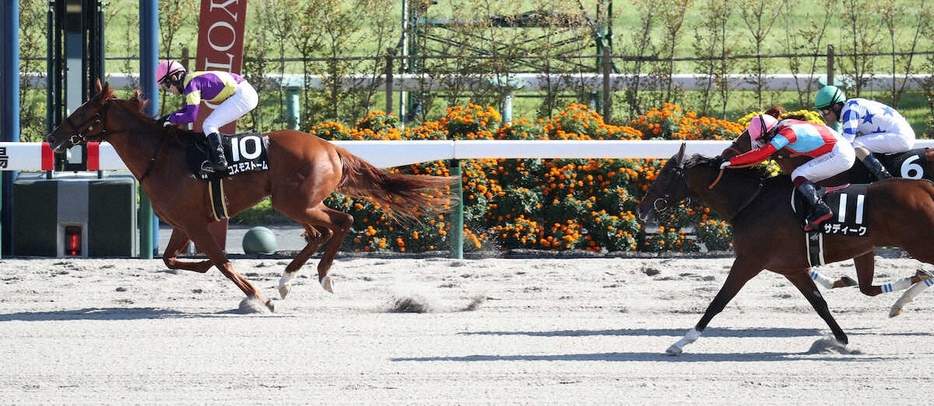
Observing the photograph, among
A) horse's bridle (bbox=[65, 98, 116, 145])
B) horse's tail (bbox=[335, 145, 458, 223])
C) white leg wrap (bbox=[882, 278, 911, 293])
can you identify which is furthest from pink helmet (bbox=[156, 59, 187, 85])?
white leg wrap (bbox=[882, 278, 911, 293])

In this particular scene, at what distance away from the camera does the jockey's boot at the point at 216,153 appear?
7887mm

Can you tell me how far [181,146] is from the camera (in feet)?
26.6

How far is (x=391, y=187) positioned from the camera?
870 centimetres

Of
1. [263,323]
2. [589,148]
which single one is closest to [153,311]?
[263,323]

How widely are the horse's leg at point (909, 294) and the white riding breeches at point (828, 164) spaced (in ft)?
3.03

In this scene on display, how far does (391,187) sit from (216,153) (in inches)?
53.7

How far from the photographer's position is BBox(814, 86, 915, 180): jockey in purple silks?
7.87 metres

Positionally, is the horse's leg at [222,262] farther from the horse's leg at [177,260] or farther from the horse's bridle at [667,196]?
the horse's bridle at [667,196]

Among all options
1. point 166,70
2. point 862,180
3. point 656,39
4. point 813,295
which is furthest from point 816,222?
point 656,39

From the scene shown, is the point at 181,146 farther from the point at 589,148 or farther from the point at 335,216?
the point at 589,148

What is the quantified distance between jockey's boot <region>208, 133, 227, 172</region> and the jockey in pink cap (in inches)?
125

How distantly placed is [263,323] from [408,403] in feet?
7.36

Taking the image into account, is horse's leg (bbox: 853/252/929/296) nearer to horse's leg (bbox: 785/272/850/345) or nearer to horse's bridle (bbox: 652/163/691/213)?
horse's leg (bbox: 785/272/850/345)

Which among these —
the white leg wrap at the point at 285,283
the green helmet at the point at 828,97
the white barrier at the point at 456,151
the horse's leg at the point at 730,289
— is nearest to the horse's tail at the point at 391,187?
the white leg wrap at the point at 285,283
